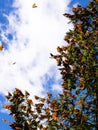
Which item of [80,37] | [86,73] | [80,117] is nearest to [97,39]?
[80,37]

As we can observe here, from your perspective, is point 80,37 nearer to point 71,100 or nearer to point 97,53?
point 97,53

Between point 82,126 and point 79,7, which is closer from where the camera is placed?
point 82,126

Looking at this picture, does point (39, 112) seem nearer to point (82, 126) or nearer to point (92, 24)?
point (82, 126)

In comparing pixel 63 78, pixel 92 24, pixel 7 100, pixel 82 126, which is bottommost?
pixel 82 126

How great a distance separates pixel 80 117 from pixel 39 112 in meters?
2.21

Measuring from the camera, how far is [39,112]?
2205 centimetres

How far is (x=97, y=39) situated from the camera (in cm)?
2353

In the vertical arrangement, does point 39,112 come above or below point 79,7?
below

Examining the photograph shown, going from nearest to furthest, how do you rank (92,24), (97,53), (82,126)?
(82,126)
(97,53)
(92,24)

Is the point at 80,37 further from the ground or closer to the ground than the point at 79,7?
closer to the ground

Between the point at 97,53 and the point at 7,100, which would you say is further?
the point at 97,53

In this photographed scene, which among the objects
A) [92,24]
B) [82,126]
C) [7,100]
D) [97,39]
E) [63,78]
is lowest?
[82,126]

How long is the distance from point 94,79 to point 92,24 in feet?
14.8

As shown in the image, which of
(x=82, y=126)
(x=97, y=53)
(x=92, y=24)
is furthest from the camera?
(x=92, y=24)
